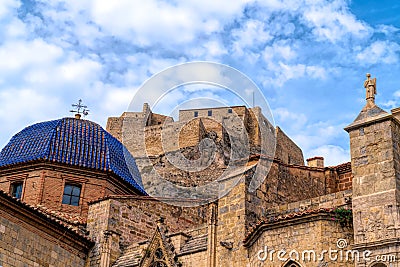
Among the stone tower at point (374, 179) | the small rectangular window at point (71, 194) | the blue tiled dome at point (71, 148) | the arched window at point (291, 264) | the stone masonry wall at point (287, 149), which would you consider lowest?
the arched window at point (291, 264)

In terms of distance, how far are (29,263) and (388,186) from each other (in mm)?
11300

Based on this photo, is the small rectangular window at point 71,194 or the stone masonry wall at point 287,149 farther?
the stone masonry wall at point 287,149

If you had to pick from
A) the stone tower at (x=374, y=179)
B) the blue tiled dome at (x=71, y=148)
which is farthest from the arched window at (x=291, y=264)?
the blue tiled dome at (x=71, y=148)

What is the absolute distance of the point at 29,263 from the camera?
2041cm

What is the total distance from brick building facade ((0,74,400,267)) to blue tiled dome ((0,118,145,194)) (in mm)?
62

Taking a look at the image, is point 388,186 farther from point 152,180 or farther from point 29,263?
point 152,180

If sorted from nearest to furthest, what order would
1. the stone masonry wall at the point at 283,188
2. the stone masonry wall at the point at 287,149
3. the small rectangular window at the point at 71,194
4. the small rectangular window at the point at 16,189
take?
the stone masonry wall at the point at 283,188 → the small rectangular window at the point at 71,194 → the small rectangular window at the point at 16,189 → the stone masonry wall at the point at 287,149

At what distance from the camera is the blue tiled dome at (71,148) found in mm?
27781

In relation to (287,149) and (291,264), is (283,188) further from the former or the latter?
(287,149)

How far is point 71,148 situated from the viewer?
28.4 metres

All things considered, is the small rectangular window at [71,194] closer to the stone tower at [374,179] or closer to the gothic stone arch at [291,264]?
the gothic stone arch at [291,264]

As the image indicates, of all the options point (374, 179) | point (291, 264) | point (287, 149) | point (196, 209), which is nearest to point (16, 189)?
point (196, 209)

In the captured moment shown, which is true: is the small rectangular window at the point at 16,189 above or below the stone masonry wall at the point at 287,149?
below

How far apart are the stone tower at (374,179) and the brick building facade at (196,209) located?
0.08 feet
